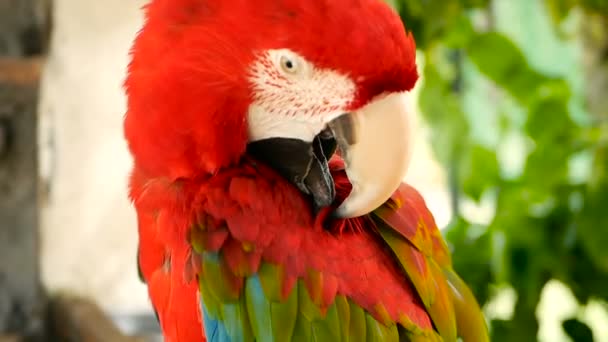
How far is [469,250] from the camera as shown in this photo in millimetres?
821

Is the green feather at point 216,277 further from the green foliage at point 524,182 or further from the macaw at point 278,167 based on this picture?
the green foliage at point 524,182

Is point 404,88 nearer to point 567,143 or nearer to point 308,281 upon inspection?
point 308,281

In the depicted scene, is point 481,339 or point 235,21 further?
point 481,339

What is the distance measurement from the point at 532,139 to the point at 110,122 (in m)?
0.74

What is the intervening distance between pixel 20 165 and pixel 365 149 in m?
0.78

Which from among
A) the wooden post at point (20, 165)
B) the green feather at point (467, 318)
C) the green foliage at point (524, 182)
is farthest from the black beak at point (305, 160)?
the wooden post at point (20, 165)

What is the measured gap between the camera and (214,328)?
451mm

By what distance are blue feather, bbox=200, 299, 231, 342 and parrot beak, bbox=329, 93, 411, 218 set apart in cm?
13

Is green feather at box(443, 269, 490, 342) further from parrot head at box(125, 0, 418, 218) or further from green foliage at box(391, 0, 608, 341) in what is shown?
green foliage at box(391, 0, 608, 341)

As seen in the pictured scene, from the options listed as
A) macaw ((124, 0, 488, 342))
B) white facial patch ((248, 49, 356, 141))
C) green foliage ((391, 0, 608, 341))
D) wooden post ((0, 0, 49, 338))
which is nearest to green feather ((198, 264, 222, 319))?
macaw ((124, 0, 488, 342))

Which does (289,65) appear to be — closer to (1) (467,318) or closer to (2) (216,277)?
(2) (216,277)

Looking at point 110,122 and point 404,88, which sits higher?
point 404,88

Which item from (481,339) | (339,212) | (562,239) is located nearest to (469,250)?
(562,239)

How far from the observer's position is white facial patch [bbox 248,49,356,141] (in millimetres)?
407
